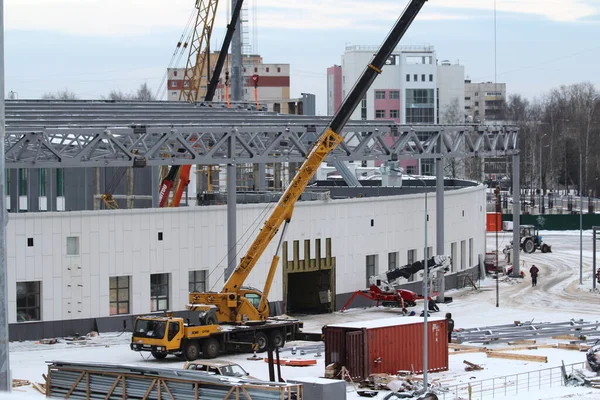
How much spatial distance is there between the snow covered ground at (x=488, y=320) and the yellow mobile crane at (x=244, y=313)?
0.68 m

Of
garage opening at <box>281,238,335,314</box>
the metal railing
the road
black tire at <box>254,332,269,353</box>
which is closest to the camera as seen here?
the metal railing

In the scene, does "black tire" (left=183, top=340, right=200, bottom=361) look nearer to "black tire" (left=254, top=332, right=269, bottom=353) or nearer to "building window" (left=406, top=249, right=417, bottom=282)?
"black tire" (left=254, top=332, right=269, bottom=353)

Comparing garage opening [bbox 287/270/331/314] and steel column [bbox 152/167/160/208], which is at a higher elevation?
steel column [bbox 152/167/160/208]

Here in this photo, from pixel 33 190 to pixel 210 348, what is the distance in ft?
73.6

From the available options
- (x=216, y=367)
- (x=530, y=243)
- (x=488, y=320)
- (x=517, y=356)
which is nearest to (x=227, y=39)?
(x=530, y=243)

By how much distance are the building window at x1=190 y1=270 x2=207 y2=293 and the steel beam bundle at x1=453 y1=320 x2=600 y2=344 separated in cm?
1016

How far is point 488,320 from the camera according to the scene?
4894cm

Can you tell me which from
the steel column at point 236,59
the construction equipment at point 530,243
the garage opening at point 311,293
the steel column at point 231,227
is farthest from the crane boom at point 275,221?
the construction equipment at point 530,243

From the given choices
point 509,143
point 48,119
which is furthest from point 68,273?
point 509,143

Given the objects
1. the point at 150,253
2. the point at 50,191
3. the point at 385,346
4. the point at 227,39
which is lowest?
the point at 385,346

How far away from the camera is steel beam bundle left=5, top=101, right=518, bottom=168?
4366cm

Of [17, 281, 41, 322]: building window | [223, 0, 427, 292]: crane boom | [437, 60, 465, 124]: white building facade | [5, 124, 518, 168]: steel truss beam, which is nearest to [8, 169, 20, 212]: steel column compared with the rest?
[5, 124, 518, 168]: steel truss beam

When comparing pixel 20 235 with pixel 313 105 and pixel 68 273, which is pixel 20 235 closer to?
pixel 68 273

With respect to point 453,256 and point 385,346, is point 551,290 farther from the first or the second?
point 385,346
